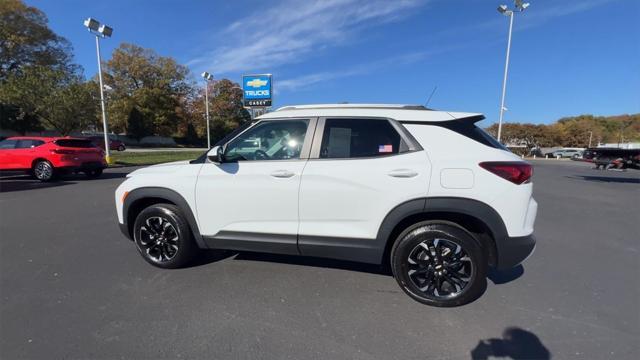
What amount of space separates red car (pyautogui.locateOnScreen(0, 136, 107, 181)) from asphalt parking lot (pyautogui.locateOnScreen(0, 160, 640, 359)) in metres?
7.53

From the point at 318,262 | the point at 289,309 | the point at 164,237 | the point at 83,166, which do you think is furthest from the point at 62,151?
the point at 289,309

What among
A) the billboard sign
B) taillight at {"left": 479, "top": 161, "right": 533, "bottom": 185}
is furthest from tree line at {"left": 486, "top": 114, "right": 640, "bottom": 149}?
taillight at {"left": 479, "top": 161, "right": 533, "bottom": 185}

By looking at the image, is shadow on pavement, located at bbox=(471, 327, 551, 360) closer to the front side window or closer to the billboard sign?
the front side window

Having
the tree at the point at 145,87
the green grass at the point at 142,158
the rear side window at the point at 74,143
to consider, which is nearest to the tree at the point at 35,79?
the green grass at the point at 142,158

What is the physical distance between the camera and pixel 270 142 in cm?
335

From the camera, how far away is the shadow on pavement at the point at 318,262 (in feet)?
11.9

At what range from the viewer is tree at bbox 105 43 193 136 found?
154ft

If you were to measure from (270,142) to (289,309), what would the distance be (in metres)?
1.68

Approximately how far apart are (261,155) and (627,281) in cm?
420

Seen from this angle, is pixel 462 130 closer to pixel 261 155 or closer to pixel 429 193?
pixel 429 193

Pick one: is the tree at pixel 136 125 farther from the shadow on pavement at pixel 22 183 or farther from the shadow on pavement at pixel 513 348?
the shadow on pavement at pixel 513 348

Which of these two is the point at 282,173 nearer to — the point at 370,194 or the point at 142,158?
the point at 370,194

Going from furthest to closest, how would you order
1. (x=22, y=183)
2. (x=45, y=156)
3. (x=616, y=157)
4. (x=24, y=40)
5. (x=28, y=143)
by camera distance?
(x=24, y=40) < (x=616, y=157) < (x=28, y=143) < (x=45, y=156) < (x=22, y=183)

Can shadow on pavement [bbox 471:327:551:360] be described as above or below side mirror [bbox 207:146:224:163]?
below
